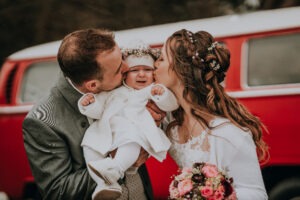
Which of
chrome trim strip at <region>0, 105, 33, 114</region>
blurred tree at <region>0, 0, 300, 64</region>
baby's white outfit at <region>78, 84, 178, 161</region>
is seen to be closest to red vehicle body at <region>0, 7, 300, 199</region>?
chrome trim strip at <region>0, 105, 33, 114</region>

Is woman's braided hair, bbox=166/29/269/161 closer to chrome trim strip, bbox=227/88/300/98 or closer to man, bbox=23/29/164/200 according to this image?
man, bbox=23/29/164/200

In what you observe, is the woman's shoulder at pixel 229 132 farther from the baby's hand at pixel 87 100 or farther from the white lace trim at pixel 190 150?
the baby's hand at pixel 87 100

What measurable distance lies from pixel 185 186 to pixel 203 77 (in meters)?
0.69

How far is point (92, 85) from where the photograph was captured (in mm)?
3283

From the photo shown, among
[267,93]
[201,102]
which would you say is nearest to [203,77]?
[201,102]

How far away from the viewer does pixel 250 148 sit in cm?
321

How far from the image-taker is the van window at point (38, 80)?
7176 millimetres

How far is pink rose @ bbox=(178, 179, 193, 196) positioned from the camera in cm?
309

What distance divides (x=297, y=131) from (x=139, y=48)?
7.32ft

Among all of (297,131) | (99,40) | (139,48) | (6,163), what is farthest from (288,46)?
(6,163)

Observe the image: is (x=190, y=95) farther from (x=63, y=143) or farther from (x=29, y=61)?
(x=29, y=61)

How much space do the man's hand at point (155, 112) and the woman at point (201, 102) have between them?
0.14 m

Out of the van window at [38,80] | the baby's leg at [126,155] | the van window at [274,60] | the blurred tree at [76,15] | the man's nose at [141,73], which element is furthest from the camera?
the blurred tree at [76,15]

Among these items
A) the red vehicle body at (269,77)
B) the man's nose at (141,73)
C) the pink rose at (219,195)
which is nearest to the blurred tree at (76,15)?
the red vehicle body at (269,77)
